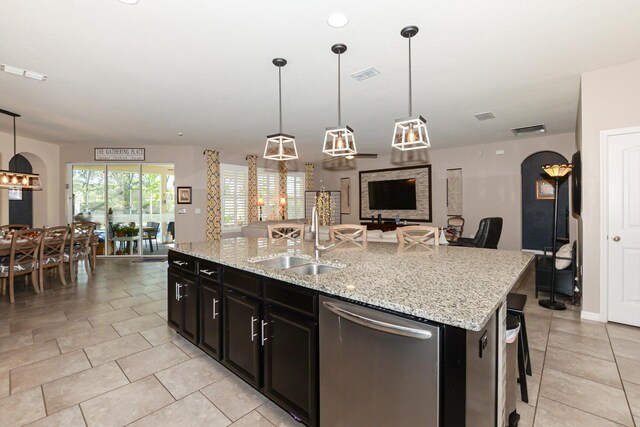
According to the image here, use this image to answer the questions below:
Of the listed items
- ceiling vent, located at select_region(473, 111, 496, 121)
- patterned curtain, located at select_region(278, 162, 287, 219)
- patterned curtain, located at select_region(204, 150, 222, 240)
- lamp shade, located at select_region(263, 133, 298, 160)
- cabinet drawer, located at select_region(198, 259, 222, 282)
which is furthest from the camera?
patterned curtain, located at select_region(278, 162, 287, 219)

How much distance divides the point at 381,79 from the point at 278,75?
1.18 metres

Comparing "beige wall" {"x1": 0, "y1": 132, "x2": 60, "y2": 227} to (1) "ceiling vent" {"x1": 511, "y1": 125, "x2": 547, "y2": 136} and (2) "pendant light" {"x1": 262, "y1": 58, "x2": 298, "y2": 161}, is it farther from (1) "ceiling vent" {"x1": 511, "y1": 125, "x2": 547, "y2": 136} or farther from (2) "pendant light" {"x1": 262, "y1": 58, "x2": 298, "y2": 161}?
(1) "ceiling vent" {"x1": 511, "y1": 125, "x2": 547, "y2": 136}

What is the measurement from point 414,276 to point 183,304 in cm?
217

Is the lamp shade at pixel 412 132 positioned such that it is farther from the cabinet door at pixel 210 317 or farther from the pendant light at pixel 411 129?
the cabinet door at pixel 210 317

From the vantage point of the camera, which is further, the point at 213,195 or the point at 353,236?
the point at 213,195

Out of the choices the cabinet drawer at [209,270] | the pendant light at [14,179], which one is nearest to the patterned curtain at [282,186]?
the pendant light at [14,179]

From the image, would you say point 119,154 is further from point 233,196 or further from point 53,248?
point 53,248

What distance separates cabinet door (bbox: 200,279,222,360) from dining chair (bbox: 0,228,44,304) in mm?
3357

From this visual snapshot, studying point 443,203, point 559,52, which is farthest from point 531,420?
point 443,203

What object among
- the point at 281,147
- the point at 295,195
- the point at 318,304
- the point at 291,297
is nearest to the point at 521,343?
the point at 318,304

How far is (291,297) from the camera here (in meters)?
1.79

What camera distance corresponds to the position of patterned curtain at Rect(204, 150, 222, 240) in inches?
313

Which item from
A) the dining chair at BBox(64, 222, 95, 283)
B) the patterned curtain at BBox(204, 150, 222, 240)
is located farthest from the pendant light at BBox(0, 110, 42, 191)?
the patterned curtain at BBox(204, 150, 222, 240)

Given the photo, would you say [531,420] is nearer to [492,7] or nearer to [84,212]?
[492,7]
